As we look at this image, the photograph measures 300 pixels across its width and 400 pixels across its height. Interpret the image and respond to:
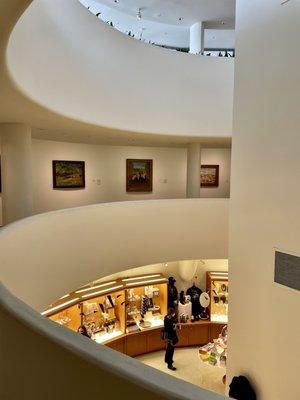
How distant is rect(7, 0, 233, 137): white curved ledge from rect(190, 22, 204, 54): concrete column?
4.50m

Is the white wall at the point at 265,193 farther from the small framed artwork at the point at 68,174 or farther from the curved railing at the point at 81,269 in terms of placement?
the small framed artwork at the point at 68,174

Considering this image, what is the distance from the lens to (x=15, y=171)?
6.79 m

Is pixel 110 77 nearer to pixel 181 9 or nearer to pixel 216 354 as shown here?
pixel 181 9

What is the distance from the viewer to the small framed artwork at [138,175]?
496 inches

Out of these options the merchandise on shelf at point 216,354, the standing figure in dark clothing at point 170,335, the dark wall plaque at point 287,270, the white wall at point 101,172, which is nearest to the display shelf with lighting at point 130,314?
the standing figure in dark clothing at point 170,335

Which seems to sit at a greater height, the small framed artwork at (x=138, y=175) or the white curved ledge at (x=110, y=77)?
the white curved ledge at (x=110, y=77)

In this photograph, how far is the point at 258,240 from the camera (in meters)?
6.09

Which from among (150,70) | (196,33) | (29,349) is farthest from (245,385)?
(196,33)

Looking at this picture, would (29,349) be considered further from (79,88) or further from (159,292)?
(159,292)

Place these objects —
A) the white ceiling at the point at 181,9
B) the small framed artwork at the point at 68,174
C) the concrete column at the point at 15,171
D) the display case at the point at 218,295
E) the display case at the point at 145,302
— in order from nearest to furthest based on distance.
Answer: the concrete column at the point at 15,171
the small framed artwork at the point at 68,174
the display case at the point at 145,302
the white ceiling at the point at 181,9
the display case at the point at 218,295

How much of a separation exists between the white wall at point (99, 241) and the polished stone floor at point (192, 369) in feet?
12.4

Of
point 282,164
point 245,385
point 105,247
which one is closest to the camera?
point 282,164

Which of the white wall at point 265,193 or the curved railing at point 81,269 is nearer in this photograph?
the curved railing at point 81,269

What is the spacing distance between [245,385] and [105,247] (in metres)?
4.50
